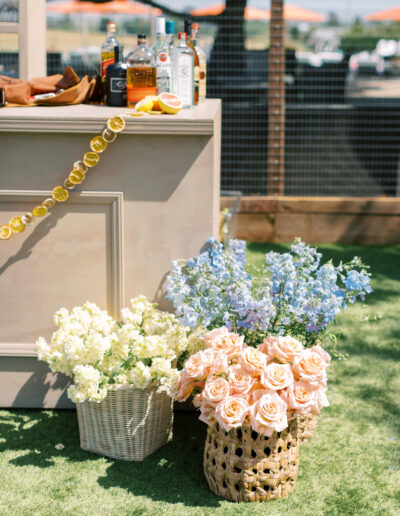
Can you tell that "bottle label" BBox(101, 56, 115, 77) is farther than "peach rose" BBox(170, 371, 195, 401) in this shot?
Yes

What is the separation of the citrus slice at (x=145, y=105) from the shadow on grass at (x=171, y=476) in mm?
1299

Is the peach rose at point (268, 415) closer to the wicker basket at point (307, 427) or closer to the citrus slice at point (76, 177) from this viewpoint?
the wicker basket at point (307, 427)

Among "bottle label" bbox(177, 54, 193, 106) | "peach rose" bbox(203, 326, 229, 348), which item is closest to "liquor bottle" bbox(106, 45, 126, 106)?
"bottle label" bbox(177, 54, 193, 106)

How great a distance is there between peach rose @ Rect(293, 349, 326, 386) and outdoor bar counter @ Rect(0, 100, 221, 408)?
0.73 meters

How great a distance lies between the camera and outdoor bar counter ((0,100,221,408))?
261 cm

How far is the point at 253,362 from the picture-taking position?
2.14 meters

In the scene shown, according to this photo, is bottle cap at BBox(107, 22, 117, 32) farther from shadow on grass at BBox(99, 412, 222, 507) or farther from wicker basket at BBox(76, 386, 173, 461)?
shadow on grass at BBox(99, 412, 222, 507)

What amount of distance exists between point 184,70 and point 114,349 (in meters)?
1.21

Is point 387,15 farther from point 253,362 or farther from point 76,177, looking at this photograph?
point 253,362

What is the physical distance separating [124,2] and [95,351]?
10957 millimetres

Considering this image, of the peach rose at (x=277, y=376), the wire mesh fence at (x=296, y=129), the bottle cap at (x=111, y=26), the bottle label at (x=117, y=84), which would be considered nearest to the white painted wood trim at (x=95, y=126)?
the bottle label at (x=117, y=84)

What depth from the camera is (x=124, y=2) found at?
12156 mm

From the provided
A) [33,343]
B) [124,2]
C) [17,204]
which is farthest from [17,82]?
[124,2]

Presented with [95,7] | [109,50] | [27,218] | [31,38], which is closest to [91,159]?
[27,218]
